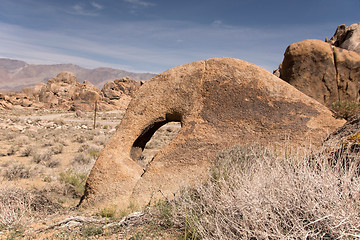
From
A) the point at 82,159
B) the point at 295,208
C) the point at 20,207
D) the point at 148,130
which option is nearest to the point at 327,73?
the point at 148,130

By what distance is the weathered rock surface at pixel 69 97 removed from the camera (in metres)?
49.4

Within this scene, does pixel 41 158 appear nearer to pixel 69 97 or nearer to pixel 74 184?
pixel 74 184

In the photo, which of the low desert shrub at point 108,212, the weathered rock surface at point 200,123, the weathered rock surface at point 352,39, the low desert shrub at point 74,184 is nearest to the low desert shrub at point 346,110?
the weathered rock surface at point 200,123

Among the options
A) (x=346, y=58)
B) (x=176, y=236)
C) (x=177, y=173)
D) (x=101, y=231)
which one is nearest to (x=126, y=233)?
(x=101, y=231)

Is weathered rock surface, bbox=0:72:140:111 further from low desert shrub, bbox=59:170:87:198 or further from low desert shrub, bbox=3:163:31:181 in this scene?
low desert shrub, bbox=59:170:87:198

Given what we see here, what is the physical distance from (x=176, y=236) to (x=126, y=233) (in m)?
0.63

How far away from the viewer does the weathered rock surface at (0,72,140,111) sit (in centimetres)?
4941

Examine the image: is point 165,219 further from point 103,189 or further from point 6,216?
point 6,216

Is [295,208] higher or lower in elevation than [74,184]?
higher

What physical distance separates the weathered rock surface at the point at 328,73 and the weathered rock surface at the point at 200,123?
8.98 feet

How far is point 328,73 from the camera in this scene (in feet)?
22.5

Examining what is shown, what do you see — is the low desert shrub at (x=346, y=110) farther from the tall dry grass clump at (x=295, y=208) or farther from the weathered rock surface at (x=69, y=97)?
the weathered rock surface at (x=69, y=97)

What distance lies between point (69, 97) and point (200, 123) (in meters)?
56.9

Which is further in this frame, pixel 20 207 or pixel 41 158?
pixel 41 158
